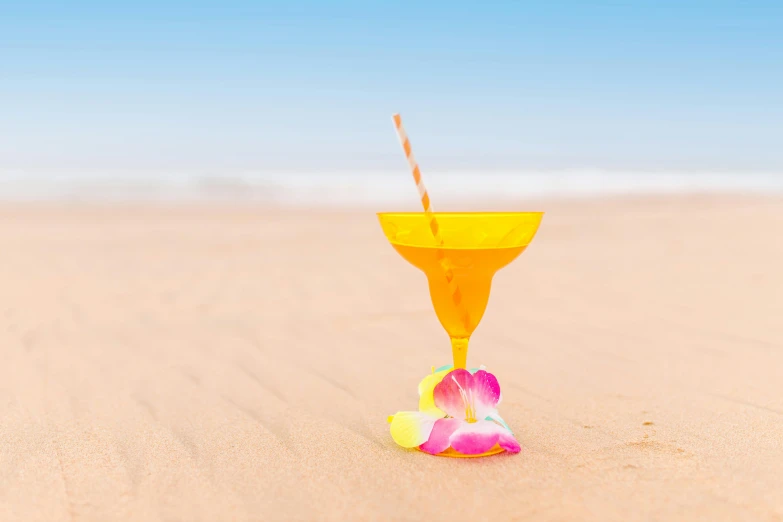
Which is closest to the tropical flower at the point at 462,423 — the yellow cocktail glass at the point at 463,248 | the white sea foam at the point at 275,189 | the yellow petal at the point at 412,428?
the yellow petal at the point at 412,428

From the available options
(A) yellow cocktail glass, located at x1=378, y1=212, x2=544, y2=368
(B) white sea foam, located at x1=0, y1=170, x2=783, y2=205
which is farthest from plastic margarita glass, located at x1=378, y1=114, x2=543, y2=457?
(B) white sea foam, located at x1=0, y1=170, x2=783, y2=205

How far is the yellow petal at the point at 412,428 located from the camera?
2.01 metres

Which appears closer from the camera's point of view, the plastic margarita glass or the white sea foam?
the plastic margarita glass

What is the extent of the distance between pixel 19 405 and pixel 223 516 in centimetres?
122

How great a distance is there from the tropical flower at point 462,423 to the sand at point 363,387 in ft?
0.18

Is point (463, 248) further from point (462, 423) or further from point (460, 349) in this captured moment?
point (462, 423)

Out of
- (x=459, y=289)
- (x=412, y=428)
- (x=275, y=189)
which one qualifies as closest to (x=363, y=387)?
(x=412, y=428)

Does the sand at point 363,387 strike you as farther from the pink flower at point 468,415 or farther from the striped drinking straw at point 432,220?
the striped drinking straw at point 432,220

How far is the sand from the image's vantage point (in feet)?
5.75

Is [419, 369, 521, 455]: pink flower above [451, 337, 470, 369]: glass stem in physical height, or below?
below

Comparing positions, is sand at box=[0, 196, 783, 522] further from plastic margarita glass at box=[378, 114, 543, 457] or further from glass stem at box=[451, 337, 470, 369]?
glass stem at box=[451, 337, 470, 369]

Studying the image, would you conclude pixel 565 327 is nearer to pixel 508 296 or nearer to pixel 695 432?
pixel 508 296

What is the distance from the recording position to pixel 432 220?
191 centimetres

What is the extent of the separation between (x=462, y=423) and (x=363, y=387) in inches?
30.3
